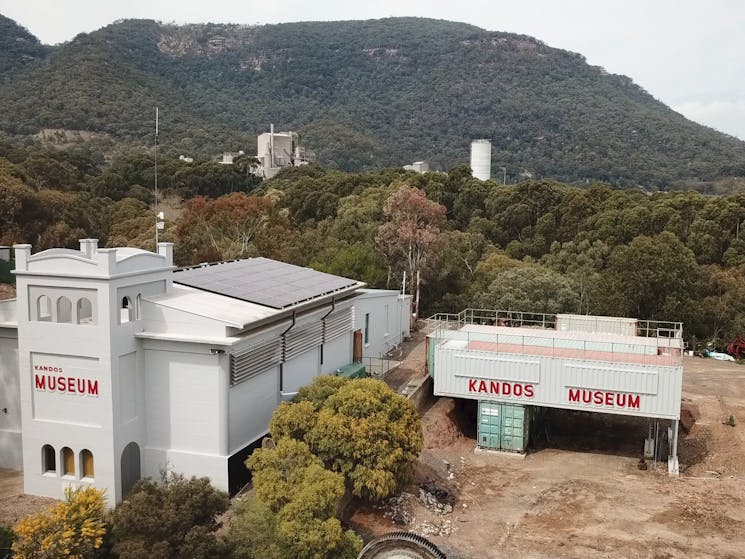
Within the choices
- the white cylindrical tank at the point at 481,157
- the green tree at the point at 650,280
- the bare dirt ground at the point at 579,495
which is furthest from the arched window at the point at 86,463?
the white cylindrical tank at the point at 481,157

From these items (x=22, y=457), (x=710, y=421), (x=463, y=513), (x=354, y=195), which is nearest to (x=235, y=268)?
(x=22, y=457)

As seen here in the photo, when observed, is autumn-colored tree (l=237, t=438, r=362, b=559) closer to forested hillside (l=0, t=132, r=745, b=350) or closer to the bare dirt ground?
the bare dirt ground

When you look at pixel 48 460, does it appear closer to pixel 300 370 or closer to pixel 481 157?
pixel 300 370

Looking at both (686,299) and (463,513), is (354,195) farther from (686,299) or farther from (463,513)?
(463,513)

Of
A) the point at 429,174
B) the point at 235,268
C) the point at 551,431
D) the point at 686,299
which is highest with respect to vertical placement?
the point at 429,174

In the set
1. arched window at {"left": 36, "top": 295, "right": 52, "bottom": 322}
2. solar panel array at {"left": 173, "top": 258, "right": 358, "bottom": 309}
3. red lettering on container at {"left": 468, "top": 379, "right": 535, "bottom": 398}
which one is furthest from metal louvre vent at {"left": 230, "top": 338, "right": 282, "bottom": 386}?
red lettering on container at {"left": 468, "top": 379, "right": 535, "bottom": 398}
